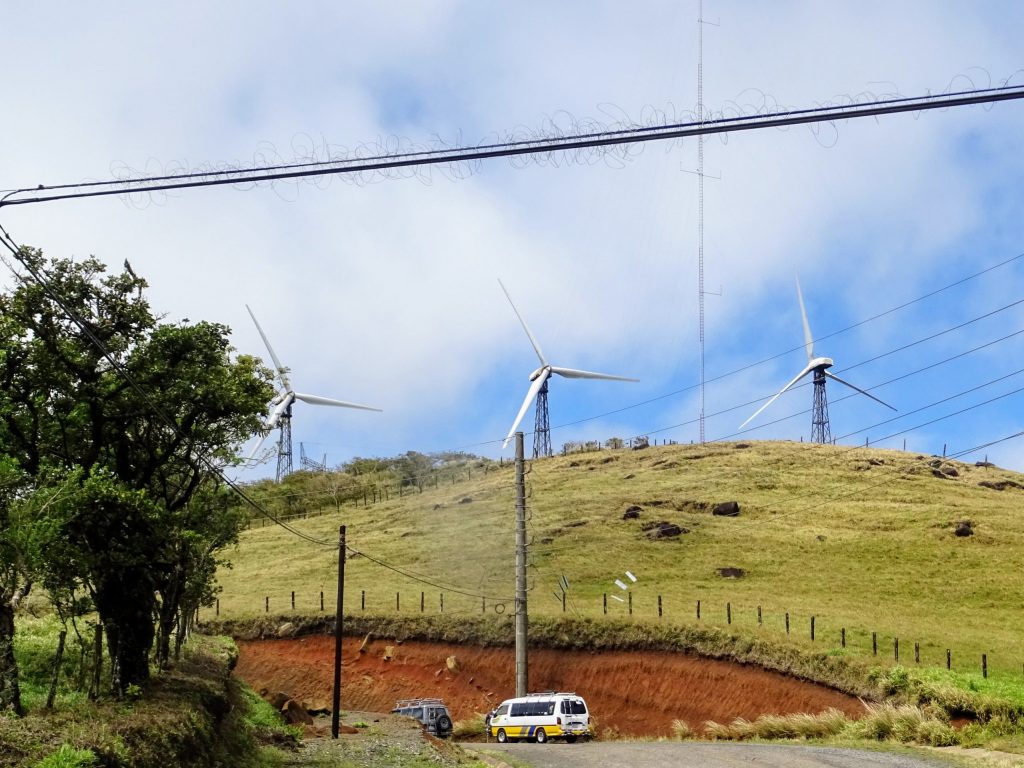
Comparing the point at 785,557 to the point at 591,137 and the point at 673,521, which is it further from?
the point at 591,137

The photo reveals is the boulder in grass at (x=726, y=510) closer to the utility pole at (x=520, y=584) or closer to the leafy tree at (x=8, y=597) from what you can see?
the utility pole at (x=520, y=584)

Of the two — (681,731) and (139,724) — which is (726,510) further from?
(139,724)

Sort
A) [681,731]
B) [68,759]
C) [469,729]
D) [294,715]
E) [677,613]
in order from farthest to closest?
[677,613] → [469,729] → [681,731] → [294,715] → [68,759]

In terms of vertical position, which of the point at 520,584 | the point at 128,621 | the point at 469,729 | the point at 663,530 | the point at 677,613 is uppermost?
the point at 663,530

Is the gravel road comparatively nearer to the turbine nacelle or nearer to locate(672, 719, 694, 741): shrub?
locate(672, 719, 694, 741): shrub

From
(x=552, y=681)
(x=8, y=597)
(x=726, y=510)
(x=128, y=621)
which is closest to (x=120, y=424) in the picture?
(x=128, y=621)

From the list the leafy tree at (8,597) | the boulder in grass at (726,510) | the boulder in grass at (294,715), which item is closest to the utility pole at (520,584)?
the boulder in grass at (294,715)

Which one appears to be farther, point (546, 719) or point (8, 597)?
point (546, 719)

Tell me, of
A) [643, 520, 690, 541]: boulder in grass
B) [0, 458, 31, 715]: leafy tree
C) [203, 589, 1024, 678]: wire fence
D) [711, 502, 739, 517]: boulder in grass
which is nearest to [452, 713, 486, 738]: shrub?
[203, 589, 1024, 678]: wire fence

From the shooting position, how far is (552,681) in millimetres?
57438

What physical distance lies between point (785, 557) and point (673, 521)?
11812 mm

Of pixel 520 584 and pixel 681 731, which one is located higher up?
pixel 520 584

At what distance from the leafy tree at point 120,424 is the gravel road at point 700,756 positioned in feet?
45.6

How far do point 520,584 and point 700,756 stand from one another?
19.1 m
